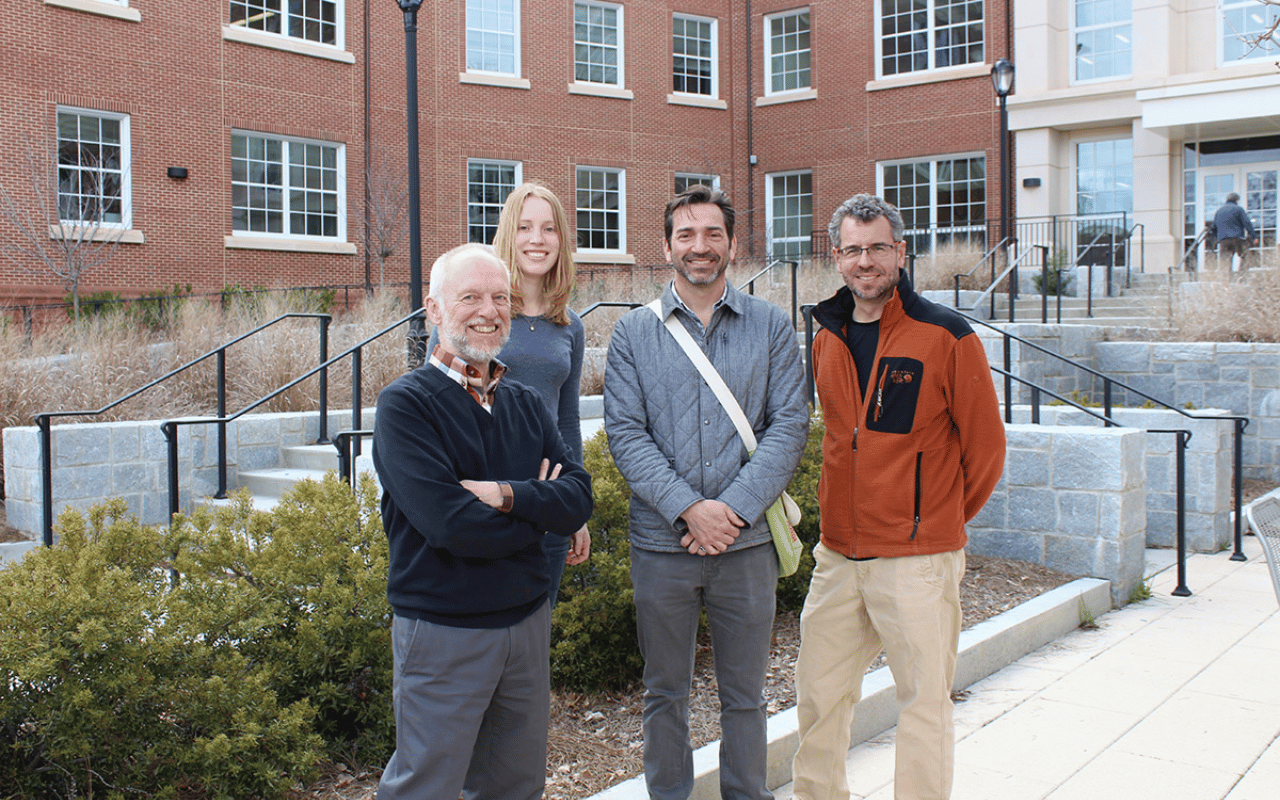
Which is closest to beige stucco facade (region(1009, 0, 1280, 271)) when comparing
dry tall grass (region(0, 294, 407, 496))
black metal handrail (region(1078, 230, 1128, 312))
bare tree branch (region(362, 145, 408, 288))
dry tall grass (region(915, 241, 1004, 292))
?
black metal handrail (region(1078, 230, 1128, 312))

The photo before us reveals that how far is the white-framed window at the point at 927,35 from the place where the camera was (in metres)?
20.7

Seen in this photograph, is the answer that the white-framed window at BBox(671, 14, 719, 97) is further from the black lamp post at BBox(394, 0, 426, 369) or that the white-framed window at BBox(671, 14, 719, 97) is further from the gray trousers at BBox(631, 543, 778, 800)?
the gray trousers at BBox(631, 543, 778, 800)

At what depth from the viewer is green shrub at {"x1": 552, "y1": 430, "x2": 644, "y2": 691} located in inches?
160

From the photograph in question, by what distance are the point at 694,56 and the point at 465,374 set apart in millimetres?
21404

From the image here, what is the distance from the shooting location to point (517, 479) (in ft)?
8.03

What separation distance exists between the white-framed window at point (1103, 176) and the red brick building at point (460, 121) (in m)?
1.73

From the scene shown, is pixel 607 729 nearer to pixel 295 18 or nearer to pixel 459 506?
pixel 459 506

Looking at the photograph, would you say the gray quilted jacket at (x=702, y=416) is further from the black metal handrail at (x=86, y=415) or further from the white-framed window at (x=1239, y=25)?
the white-framed window at (x=1239, y=25)

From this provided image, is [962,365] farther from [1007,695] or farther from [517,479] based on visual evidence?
[1007,695]

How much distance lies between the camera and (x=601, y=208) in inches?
834

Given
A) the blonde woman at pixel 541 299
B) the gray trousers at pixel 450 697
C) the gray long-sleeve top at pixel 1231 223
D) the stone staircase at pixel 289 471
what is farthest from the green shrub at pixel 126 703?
the gray long-sleeve top at pixel 1231 223

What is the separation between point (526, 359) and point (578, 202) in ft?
59.9

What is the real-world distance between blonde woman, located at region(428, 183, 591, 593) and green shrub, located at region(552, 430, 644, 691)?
0.95 meters

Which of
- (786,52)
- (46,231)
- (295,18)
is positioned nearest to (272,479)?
(46,231)
